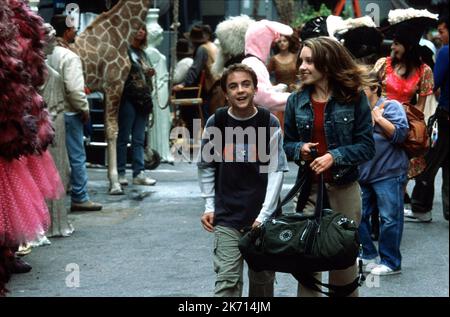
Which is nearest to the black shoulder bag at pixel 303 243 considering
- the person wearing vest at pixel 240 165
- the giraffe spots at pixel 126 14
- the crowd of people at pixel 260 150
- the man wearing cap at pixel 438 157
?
the crowd of people at pixel 260 150

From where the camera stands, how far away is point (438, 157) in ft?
34.6

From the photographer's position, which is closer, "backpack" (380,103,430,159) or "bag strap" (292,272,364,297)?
"bag strap" (292,272,364,297)

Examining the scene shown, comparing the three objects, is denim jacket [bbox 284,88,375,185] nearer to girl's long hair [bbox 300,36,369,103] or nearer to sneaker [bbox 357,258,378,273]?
girl's long hair [bbox 300,36,369,103]

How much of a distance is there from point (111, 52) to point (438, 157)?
4.10 meters

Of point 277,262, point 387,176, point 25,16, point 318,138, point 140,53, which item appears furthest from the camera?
point 140,53

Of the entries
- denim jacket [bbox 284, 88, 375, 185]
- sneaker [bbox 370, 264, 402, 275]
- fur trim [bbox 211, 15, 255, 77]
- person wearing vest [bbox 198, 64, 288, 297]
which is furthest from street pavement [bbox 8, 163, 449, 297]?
fur trim [bbox 211, 15, 255, 77]

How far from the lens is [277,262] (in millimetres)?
5598

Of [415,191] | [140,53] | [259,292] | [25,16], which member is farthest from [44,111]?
[140,53]

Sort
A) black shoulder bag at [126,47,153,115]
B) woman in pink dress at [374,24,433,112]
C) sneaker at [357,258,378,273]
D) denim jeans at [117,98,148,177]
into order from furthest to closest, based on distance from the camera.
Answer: denim jeans at [117,98,148,177] → black shoulder bag at [126,47,153,115] → woman in pink dress at [374,24,433,112] → sneaker at [357,258,378,273]

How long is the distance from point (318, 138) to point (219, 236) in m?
0.84

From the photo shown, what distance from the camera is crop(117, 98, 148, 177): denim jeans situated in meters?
12.7

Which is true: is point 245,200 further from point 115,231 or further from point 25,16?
point 115,231

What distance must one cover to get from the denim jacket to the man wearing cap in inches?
171
